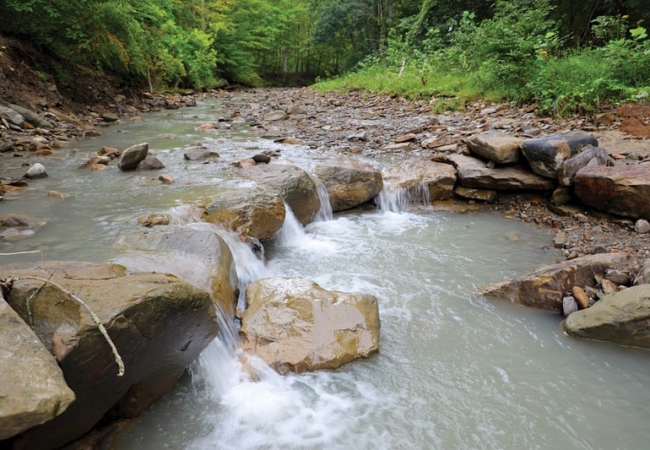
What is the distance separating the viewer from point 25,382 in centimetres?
149

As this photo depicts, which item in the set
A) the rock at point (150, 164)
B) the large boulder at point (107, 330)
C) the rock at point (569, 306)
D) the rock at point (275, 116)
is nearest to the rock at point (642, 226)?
the rock at point (569, 306)

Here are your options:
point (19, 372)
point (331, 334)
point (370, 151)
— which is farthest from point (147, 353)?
point (370, 151)

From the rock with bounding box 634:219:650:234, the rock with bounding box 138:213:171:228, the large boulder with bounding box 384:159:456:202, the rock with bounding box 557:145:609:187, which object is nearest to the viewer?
the rock with bounding box 138:213:171:228

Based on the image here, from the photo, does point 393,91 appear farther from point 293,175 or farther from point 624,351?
point 624,351

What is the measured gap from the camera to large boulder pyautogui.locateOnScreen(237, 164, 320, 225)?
5.40m

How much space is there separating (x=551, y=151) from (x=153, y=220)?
490 centimetres

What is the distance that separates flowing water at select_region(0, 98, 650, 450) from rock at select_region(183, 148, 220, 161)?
2.06 metres

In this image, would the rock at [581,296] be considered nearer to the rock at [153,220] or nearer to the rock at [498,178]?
the rock at [498,178]

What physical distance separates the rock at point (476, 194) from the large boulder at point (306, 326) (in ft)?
11.0

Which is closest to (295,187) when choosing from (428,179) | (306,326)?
(428,179)

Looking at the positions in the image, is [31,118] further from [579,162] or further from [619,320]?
[619,320]

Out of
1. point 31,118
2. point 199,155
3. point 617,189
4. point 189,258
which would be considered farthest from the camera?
point 31,118

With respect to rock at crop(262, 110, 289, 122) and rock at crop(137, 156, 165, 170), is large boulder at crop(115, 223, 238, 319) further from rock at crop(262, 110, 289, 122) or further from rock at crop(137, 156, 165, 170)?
rock at crop(262, 110, 289, 122)

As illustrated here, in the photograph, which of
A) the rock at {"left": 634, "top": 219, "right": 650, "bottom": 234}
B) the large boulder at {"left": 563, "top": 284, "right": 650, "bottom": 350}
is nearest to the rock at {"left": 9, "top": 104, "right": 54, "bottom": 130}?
the large boulder at {"left": 563, "top": 284, "right": 650, "bottom": 350}
